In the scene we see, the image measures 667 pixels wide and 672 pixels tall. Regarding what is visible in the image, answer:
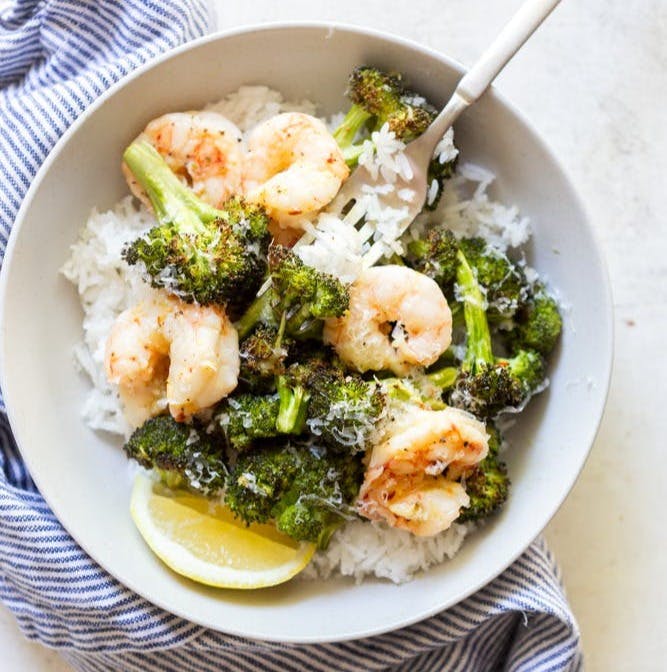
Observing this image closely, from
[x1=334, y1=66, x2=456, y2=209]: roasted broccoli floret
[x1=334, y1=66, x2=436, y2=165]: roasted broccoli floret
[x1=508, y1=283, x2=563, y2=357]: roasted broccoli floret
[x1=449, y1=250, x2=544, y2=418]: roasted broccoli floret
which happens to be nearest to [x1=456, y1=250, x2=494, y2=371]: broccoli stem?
[x1=449, y1=250, x2=544, y2=418]: roasted broccoli floret

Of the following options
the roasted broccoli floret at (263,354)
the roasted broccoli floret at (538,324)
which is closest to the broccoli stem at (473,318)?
the roasted broccoli floret at (538,324)

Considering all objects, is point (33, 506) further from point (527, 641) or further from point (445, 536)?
point (527, 641)

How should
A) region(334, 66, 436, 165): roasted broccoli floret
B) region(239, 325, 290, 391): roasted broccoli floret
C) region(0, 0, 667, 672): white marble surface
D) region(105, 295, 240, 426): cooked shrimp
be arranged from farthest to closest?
region(0, 0, 667, 672): white marble surface → region(334, 66, 436, 165): roasted broccoli floret → region(239, 325, 290, 391): roasted broccoli floret → region(105, 295, 240, 426): cooked shrimp

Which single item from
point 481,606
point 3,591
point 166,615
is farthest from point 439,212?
point 3,591

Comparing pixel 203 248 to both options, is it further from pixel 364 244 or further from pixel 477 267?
pixel 477 267

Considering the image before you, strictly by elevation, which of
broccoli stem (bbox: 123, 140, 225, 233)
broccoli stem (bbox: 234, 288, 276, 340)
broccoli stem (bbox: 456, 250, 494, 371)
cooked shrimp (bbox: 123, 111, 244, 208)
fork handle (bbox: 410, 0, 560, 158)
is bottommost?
broccoli stem (bbox: 234, 288, 276, 340)

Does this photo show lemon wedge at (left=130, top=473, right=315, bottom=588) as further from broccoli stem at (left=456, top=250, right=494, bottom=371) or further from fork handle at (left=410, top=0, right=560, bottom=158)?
fork handle at (left=410, top=0, right=560, bottom=158)

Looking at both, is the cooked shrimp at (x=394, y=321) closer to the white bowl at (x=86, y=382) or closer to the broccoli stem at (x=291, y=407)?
the broccoli stem at (x=291, y=407)
